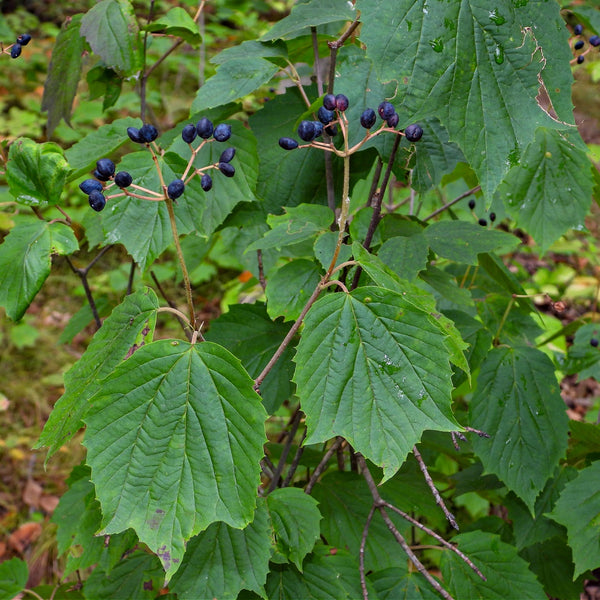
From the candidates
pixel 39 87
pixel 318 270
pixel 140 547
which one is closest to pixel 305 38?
pixel 318 270

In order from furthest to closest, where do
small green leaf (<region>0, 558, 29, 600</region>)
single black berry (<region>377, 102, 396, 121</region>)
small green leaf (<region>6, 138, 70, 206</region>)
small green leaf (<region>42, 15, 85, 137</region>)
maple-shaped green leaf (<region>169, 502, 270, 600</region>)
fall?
small green leaf (<region>0, 558, 29, 600</region>) → small green leaf (<region>42, 15, 85, 137</region>) → small green leaf (<region>6, 138, 70, 206</region>) → maple-shaped green leaf (<region>169, 502, 270, 600</region>) → single black berry (<region>377, 102, 396, 121</region>)

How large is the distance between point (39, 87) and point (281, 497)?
26.8 feet

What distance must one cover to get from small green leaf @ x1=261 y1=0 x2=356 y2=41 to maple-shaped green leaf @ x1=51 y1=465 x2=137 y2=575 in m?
1.37

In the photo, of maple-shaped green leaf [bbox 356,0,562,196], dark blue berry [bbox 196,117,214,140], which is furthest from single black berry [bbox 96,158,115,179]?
maple-shaped green leaf [bbox 356,0,562,196]

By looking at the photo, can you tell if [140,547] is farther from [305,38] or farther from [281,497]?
[305,38]

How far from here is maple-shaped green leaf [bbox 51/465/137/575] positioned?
1635mm

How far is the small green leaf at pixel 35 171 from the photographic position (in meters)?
1.48

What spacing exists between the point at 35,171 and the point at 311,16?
2.71ft

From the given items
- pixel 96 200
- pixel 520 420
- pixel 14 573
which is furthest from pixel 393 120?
pixel 14 573

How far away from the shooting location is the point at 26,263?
1.46 m

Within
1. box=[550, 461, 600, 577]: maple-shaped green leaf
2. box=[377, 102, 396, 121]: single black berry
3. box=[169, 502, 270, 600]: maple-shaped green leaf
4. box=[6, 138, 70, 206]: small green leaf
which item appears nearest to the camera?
box=[377, 102, 396, 121]: single black berry

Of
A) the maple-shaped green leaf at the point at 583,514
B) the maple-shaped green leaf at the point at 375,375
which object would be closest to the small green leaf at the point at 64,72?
the maple-shaped green leaf at the point at 375,375

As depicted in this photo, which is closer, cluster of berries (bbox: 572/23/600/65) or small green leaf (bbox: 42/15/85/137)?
cluster of berries (bbox: 572/23/600/65)

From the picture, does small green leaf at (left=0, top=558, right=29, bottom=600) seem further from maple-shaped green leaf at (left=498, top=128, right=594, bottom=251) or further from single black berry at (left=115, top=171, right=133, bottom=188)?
maple-shaped green leaf at (left=498, top=128, right=594, bottom=251)
